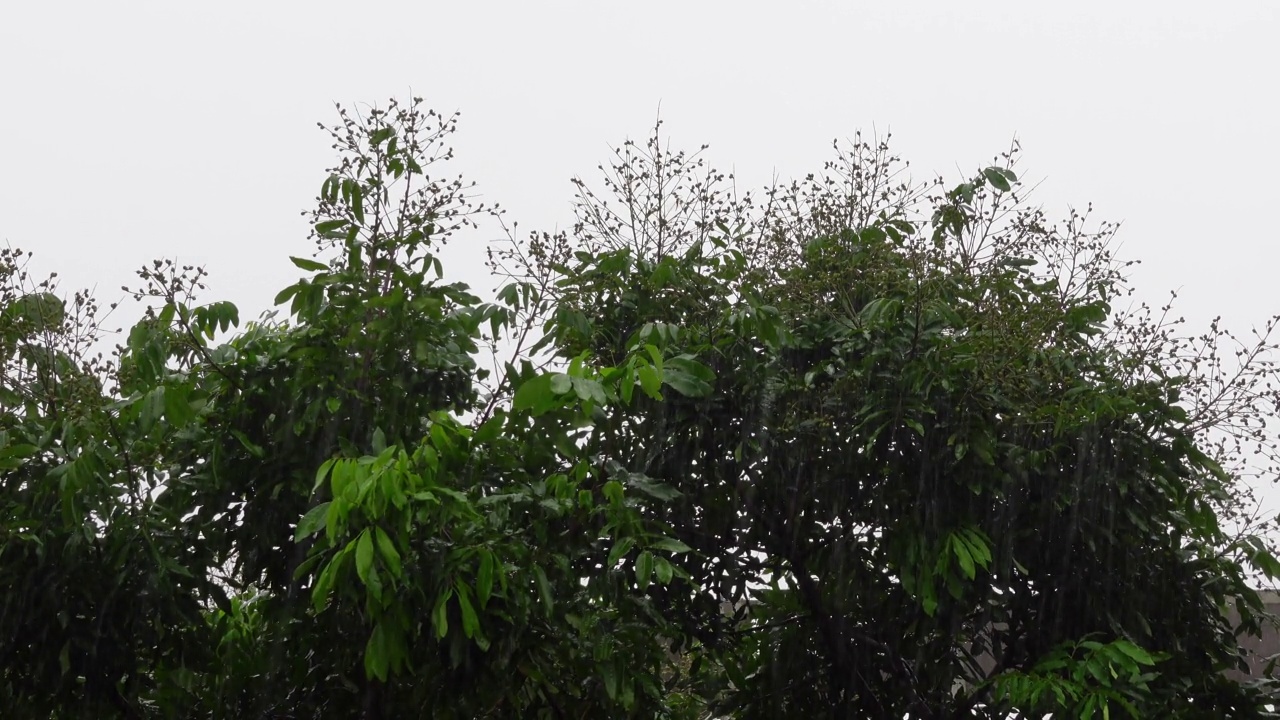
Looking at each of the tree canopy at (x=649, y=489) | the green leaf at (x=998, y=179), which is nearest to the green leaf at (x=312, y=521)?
the tree canopy at (x=649, y=489)

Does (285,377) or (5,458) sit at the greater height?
(285,377)

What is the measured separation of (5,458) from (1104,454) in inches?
129

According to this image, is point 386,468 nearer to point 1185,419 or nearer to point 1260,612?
point 1185,419

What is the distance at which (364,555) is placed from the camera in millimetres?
2928

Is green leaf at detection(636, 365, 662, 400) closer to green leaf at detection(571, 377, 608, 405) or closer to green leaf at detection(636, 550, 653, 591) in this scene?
green leaf at detection(571, 377, 608, 405)

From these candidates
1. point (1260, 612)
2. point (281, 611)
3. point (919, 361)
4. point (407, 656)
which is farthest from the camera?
point (1260, 612)

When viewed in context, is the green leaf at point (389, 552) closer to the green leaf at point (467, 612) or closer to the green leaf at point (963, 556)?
the green leaf at point (467, 612)

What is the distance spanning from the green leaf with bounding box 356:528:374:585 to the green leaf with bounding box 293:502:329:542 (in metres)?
0.16

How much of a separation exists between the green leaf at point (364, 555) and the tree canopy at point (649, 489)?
12 cm

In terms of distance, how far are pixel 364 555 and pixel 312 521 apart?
0.79 ft

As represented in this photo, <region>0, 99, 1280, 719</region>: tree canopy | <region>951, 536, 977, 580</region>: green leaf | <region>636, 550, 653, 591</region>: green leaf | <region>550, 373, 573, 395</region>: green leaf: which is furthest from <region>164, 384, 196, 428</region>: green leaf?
<region>951, 536, 977, 580</region>: green leaf

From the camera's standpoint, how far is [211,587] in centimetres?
386

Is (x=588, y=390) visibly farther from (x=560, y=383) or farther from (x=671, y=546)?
(x=671, y=546)

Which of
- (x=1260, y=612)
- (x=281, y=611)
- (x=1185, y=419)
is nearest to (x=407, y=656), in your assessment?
(x=281, y=611)
